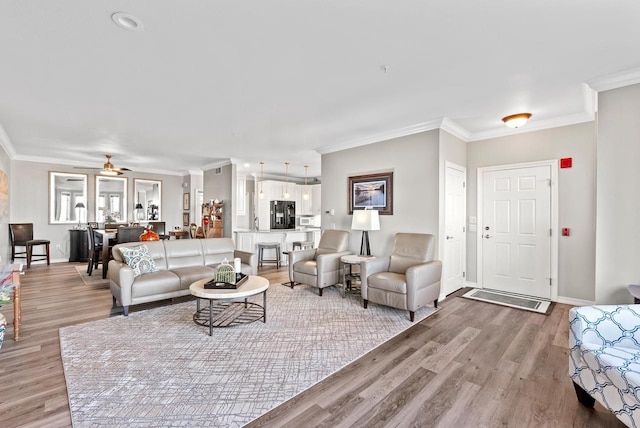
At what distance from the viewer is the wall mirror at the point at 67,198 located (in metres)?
7.26

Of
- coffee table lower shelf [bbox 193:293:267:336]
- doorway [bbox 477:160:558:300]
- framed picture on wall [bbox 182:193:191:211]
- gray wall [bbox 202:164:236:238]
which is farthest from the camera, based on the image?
framed picture on wall [bbox 182:193:191:211]

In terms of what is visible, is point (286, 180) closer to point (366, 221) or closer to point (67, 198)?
point (366, 221)

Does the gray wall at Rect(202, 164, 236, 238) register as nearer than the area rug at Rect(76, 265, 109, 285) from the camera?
No

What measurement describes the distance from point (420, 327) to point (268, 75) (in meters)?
3.08

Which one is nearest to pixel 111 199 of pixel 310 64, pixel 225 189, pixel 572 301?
pixel 225 189

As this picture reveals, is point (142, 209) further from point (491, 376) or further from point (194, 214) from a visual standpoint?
point (491, 376)

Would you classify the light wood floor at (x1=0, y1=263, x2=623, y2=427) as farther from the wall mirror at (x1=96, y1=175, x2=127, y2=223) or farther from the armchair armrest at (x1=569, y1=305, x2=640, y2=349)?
Result: the wall mirror at (x1=96, y1=175, x2=127, y2=223)

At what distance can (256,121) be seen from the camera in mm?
4191

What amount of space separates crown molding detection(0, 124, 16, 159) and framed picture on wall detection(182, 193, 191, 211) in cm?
376

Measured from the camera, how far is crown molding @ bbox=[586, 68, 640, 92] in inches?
105

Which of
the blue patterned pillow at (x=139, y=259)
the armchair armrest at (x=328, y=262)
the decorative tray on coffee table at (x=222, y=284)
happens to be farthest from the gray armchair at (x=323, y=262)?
the blue patterned pillow at (x=139, y=259)

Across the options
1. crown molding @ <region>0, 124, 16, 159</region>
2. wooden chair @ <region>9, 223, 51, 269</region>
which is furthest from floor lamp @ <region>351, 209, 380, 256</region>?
wooden chair @ <region>9, 223, 51, 269</region>

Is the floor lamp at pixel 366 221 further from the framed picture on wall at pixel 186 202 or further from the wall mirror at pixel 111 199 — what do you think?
the wall mirror at pixel 111 199

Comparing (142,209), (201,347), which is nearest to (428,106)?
(201,347)
